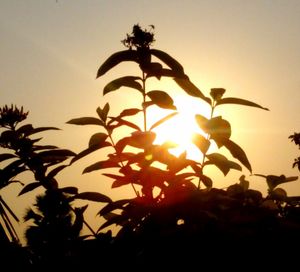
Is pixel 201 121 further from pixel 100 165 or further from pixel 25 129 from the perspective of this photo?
pixel 25 129

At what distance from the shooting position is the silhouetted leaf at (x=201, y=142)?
264cm

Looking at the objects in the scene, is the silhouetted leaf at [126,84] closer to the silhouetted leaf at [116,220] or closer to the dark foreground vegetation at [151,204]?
the dark foreground vegetation at [151,204]

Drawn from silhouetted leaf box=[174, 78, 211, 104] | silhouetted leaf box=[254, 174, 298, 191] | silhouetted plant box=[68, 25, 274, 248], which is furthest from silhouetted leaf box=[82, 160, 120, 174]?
silhouetted leaf box=[254, 174, 298, 191]

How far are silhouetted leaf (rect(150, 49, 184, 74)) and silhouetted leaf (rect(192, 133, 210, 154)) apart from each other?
0.49 meters

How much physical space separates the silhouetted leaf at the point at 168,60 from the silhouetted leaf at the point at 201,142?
1.61 ft

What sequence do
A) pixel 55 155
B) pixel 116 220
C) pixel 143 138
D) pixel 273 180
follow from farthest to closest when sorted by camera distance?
pixel 273 180 → pixel 55 155 → pixel 116 220 → pixel 143 138

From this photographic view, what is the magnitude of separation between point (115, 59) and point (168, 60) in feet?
1.29

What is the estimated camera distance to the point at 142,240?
2174mm

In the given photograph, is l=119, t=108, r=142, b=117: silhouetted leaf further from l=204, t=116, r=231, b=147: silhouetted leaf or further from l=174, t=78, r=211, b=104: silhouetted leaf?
l=204, t=116, r=231, b=147: silhouetted leaf

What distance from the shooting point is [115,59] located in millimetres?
2766

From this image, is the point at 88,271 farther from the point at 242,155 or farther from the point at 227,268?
the point at 242,155

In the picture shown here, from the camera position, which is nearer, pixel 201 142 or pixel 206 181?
pixel 201 142

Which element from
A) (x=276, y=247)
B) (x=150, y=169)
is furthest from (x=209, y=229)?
(x=150, y=169)

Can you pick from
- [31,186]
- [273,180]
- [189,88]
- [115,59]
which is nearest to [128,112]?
[115,59]
